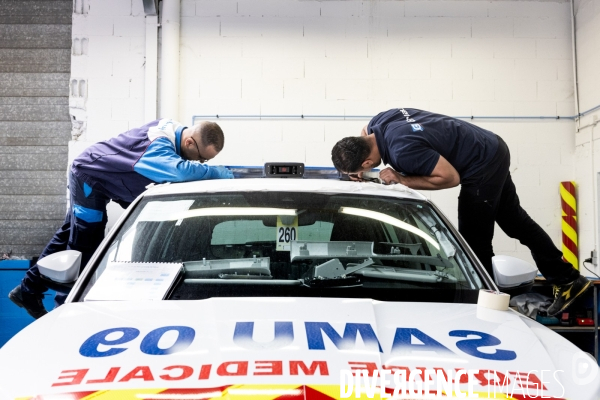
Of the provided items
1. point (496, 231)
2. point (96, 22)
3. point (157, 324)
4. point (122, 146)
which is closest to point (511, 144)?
Result: point (496, 231)

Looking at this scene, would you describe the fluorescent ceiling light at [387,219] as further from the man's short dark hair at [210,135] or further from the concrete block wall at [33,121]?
the concrete block wall at [33,121]

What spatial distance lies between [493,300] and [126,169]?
2461 mm

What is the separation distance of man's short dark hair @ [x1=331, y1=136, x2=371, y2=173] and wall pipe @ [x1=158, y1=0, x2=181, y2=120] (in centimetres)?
322

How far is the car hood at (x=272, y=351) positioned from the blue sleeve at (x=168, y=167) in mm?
1547

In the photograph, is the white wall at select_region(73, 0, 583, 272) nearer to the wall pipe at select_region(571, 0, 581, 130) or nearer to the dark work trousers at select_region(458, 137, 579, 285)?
the wall pipe at select_region(571, 0, 581, 130)

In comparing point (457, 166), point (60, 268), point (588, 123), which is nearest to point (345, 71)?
point (588, 123)

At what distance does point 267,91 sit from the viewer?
6137 mm

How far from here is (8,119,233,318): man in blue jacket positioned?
3305 millimetres

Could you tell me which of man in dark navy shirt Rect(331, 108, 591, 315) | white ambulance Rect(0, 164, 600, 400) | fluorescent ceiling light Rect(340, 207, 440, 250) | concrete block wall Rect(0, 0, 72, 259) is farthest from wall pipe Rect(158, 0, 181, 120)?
fluorescent ceiling light Rect(340, 207, 440, 250)

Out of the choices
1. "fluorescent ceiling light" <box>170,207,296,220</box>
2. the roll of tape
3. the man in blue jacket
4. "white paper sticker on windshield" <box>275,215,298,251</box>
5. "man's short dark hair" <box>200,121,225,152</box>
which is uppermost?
"man's short dark hair" <box>200,121,225,152</box>

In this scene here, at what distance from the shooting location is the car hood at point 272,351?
1219mm

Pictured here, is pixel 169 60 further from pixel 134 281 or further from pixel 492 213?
pixel 134 281

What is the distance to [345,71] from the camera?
6148 mm

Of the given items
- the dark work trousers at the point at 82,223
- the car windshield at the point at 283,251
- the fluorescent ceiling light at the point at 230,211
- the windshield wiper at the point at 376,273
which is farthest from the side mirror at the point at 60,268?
the dark work trousers at the point at 82,223
